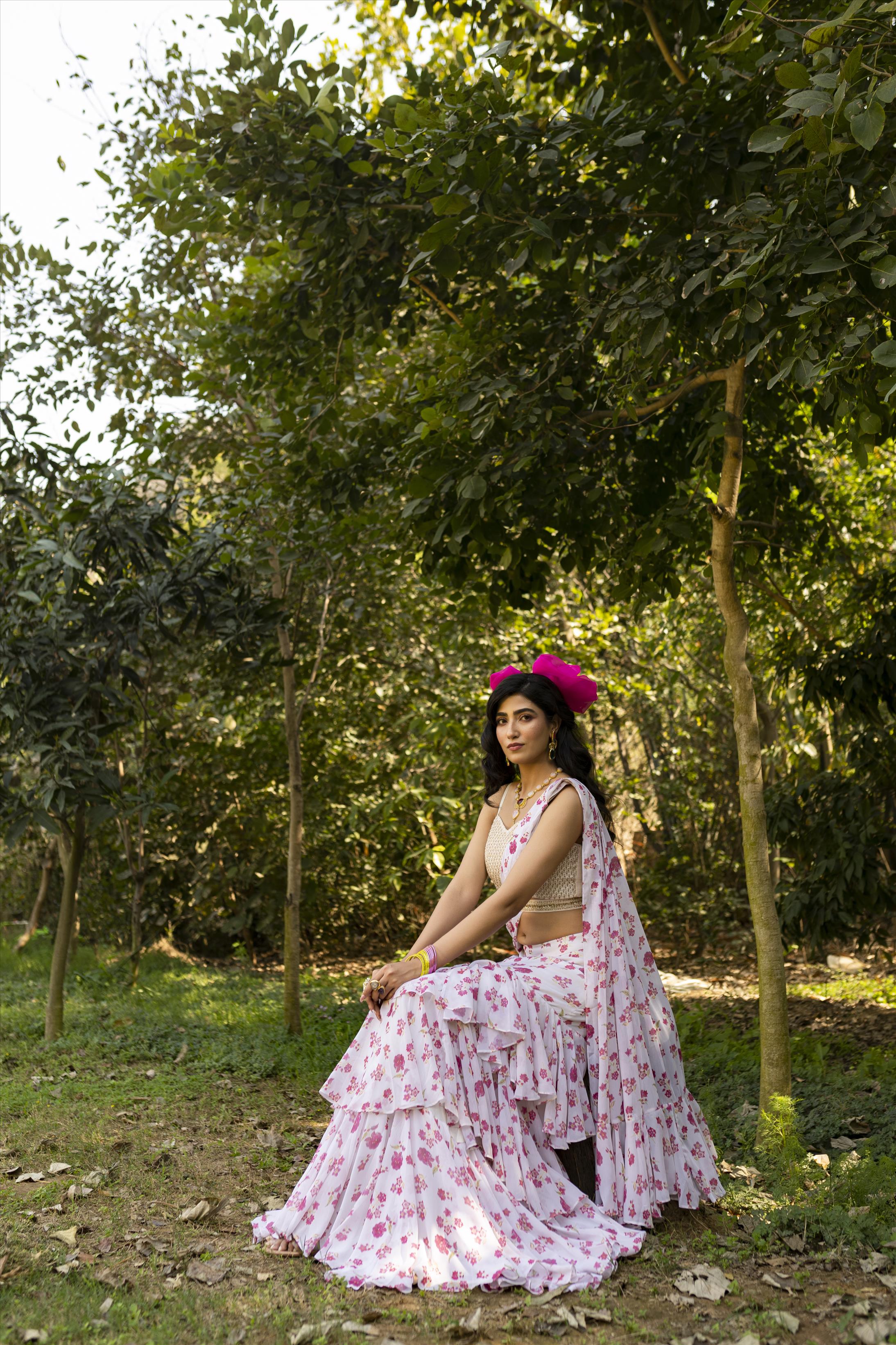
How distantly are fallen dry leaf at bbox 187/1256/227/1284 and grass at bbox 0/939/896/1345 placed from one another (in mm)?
18

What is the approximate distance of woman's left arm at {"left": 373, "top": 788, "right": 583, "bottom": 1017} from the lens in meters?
3.30

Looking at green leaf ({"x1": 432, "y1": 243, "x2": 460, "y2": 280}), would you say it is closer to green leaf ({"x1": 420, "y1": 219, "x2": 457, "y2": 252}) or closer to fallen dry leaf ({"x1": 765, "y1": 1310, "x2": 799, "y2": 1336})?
green leaf ({"x1": 420, "y1": 219, "x2": 457, "y2": 252})

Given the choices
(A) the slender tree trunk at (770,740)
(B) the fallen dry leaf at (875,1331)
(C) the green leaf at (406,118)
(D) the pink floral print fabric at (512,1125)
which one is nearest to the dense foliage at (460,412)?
(C) the green leaf at (406,118)

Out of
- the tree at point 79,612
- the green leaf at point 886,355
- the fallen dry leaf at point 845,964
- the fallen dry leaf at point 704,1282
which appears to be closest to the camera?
the green leaf at point 886,355

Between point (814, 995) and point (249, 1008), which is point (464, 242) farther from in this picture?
point (814, 995)

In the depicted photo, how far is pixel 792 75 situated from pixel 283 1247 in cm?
322

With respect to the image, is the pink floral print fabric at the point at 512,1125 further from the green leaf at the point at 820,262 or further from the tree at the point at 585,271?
the green leaf at the point at 820,262

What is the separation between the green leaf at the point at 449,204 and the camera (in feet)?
11.1

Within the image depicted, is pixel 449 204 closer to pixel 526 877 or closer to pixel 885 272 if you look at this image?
pixel 885 272

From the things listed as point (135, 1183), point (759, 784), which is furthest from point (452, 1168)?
point (759, 784)

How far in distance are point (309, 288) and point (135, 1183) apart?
348 cm

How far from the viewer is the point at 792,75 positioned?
2500mm

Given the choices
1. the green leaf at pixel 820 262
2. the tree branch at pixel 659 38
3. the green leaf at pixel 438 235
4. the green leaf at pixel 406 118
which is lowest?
the green leaf at pixel 820 262

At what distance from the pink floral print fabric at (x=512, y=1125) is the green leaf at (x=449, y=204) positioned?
1934 millimetres
